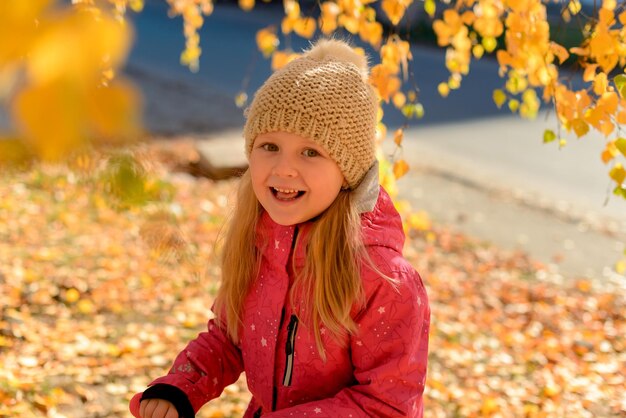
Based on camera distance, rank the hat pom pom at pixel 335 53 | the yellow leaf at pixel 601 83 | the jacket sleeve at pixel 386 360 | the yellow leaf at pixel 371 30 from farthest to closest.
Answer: the yellow leaf at pixel 371 30 → the yellow leaf at pixel 601 83 → the hat pom pom at pixel 335 53 → the jacket sleeve at pixel 386 360

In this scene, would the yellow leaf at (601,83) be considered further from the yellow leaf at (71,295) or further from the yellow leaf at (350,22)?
the yellow leaf at (71,295)

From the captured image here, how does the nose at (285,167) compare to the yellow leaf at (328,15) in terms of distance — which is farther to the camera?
the yellow leaf at (328,15)

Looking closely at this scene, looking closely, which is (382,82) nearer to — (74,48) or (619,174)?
(619,174)

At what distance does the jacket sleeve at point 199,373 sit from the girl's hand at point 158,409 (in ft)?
0.04

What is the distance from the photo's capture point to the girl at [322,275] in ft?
5.46

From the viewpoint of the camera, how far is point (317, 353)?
68.8 inches

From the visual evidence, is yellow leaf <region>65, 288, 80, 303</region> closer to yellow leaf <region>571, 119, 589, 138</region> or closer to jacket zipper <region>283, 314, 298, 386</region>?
jacket zipper <region>283, 314, 298, 386</region>

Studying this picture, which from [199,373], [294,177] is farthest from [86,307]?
[294,177]

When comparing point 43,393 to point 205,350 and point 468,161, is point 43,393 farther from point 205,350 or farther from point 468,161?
point 468,161

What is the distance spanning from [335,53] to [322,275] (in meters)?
0.56

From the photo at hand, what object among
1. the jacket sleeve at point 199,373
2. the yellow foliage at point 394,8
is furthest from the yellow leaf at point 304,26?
the jacket sleeve at point 199,373

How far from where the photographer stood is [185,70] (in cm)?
1189

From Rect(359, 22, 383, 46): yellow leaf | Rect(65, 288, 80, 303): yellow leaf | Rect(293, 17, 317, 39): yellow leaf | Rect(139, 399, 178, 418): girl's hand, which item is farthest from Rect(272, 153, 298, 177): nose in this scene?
Rect(65, 288, 80, 303): yellow leaf

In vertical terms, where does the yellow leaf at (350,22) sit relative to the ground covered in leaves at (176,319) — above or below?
above
